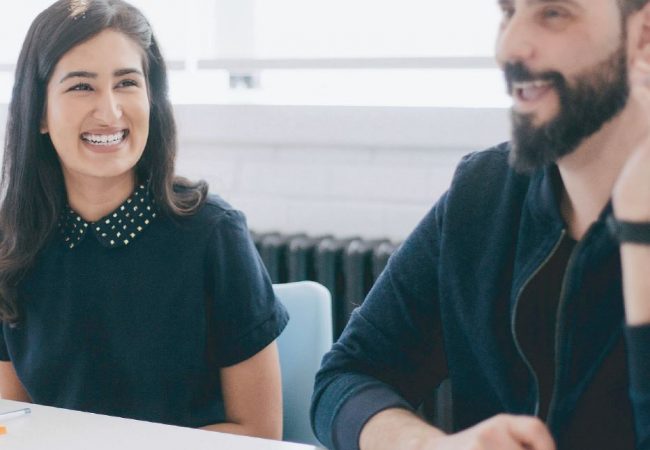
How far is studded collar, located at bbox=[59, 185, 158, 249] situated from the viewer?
176 centimetres

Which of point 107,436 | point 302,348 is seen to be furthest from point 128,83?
point 107,436

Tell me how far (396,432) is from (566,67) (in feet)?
1.58

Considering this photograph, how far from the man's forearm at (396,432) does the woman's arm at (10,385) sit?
80 cm

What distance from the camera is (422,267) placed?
1.44 m

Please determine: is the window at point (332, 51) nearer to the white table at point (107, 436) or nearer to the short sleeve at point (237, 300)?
the short sleeve at point (237, 300)

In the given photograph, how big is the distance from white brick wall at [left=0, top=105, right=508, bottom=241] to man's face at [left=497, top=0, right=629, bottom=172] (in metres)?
1.14

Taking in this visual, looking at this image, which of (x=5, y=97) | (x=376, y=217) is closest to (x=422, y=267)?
(x=376, y=217)

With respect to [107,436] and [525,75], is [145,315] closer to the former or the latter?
[107,436]

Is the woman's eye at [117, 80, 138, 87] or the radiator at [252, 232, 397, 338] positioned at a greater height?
the woman's eye at [117, 80, 138, 87]

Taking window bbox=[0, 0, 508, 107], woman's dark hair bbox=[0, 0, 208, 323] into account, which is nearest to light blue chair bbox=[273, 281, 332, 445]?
woman's dark hair bbox=[0, 0, 208, 323]

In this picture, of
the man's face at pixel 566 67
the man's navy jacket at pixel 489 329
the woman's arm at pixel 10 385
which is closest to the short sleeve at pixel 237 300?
the man's navy jacket at pixel 489 329

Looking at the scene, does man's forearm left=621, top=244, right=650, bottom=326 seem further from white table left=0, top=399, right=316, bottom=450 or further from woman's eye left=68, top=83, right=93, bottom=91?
woman's eye left=68, top=83, right=93, bottom=91

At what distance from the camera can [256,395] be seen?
1.70 meters

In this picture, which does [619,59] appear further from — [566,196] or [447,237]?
[447,237]
